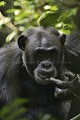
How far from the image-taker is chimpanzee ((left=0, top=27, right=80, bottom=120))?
5281 millimetres

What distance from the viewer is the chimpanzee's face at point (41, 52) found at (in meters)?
5.13

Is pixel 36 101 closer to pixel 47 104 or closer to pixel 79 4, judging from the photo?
pixel 47 104

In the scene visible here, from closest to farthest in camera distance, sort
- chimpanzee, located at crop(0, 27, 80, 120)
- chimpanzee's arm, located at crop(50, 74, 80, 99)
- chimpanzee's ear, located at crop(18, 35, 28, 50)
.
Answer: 1. chimpanzee's arm, located at crop(50, 74, 80, 99)
2. chimpanzee, located at crop(0, 27, 80, 120)
3. chimpanzee's ear, located at crop(18, 35, 28, 50)

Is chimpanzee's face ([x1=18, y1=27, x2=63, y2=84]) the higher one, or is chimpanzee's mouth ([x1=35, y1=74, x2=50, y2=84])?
chimpanzee's face ([x1=18, y1=27, x2=63, y2=84])

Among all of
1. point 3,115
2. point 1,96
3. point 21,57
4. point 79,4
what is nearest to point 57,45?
point 21,57

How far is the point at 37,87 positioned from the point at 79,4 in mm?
2635

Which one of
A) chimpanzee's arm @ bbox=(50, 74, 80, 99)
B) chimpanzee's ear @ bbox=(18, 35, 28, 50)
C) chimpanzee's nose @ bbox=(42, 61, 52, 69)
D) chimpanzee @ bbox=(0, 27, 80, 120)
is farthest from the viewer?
chimpanzee's ear @ bbox=(18, 35, 28, 50)

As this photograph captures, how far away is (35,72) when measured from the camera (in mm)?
5207

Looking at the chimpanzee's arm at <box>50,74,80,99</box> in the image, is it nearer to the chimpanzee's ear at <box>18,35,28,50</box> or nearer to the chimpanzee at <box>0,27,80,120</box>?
the chimpanzee at <box>0,27,80,120</box>

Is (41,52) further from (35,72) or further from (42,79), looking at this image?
(42,79)

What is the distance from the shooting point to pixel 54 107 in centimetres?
547

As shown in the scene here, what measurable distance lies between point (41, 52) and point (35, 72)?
11.8 inches

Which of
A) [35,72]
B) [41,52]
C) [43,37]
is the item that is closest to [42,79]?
[35,72]

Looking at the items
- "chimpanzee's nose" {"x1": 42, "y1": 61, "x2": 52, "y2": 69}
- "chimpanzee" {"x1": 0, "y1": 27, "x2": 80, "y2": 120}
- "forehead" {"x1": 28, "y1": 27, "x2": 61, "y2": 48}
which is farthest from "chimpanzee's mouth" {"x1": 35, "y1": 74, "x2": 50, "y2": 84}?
"forehead" {"x1": 28, "y1": 27, "x2": 61, "y2": 48}
